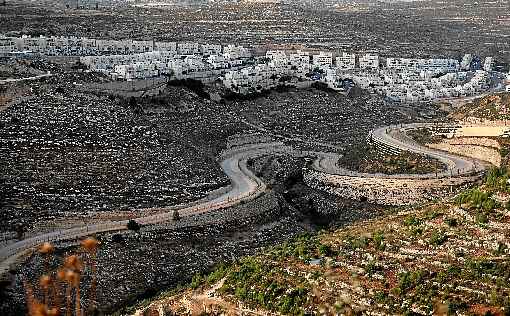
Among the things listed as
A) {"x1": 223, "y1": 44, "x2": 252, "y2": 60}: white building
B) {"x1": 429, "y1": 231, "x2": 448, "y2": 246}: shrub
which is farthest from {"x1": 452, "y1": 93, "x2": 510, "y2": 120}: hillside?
{"x1": 429, "y1": 231, "x2": 448, "y2": 246}: shrub

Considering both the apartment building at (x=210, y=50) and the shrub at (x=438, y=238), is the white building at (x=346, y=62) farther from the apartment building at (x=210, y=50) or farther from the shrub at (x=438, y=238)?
the shrub at (x=438, y=238)

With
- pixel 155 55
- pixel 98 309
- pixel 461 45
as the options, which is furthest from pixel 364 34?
pixel 98 309

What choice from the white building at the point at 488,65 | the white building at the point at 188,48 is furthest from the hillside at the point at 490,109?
the white building at the point at 488,65

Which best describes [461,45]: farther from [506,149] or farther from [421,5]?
[506,149]

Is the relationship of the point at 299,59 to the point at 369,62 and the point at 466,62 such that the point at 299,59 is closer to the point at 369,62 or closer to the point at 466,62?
the point at 369,62

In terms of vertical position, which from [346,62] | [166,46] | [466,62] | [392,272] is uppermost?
[392,272]

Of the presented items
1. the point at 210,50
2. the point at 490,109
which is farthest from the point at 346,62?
the point at 490,109
